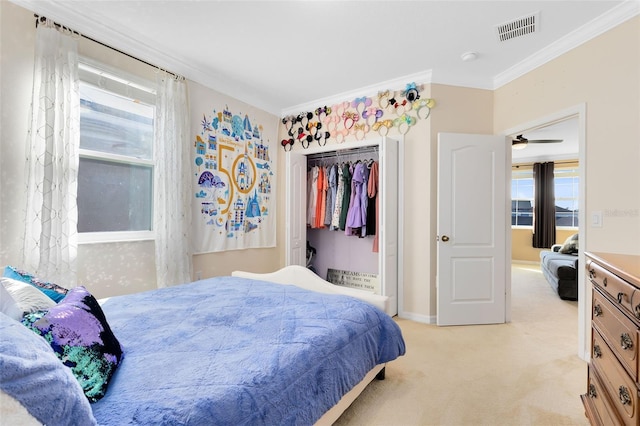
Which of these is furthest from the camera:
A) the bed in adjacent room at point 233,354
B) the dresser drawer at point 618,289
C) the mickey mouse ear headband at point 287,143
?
the mickey mouse ear headband at point 287,143

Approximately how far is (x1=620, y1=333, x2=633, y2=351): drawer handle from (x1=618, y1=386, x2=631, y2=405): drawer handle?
0.50 ft

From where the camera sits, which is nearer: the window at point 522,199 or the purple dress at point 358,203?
the purple dress at point 358,203

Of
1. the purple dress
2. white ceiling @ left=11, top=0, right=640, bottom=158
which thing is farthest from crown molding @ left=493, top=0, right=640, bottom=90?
the purple dress

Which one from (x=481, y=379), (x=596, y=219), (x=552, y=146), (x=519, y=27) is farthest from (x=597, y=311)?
(x=552, y=146)

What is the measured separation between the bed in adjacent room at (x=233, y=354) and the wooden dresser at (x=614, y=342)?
36.3 inches

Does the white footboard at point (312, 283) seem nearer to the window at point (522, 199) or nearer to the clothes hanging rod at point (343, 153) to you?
the clothes hanging rod at point (343, 153)

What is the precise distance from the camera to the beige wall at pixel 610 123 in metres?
2.03

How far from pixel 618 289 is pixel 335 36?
2.42 m

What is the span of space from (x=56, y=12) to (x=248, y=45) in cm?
133

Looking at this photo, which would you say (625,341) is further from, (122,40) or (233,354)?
(122,40)

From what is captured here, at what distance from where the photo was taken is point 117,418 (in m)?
0.81

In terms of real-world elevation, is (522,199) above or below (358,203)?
above

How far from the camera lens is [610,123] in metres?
2.16

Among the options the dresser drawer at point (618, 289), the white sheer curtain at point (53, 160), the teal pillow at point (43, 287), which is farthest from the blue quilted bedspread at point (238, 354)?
the dresser drawer at point (618, 289)
